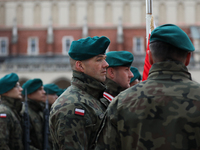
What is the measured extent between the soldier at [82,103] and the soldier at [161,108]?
0.60 meters

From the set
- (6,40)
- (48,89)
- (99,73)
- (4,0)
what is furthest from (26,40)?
(99,73)

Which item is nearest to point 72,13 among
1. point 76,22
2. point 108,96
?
point 76,22

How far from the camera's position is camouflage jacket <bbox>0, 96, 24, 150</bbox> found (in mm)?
4840

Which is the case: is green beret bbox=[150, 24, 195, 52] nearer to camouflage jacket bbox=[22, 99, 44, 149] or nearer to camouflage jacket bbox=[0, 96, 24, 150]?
camouflage jacket bbox=[0, 96, 24, 150]

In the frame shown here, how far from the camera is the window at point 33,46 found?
3812 centimetres

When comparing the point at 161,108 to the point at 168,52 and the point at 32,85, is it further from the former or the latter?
the point at 32,85

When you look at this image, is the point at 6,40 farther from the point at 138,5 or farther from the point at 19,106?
the point at 19,106

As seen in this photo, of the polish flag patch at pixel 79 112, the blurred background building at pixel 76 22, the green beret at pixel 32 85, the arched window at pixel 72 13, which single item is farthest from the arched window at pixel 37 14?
the polish flag patch at pixel 79 112

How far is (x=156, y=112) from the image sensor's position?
2291 millimetres

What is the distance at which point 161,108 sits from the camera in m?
2.29

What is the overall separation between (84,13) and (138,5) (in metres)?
5.65

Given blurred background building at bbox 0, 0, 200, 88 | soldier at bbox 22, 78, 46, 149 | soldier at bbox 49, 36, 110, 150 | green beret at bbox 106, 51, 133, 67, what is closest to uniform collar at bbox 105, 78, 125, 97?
green beret at bbox 106, 51, 133, 67

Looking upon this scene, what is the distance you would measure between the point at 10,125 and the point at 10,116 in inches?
5.4

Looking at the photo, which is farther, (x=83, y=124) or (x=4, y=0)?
(x=4, y=0)
